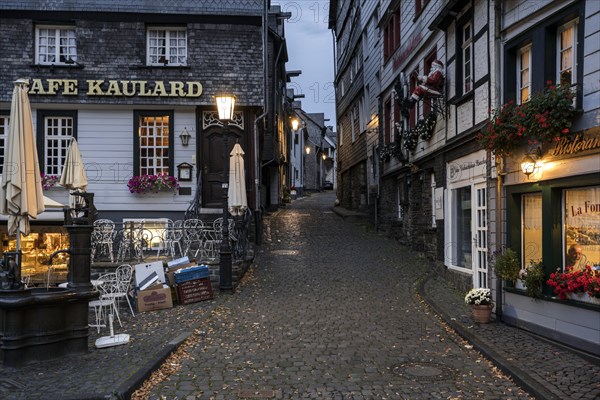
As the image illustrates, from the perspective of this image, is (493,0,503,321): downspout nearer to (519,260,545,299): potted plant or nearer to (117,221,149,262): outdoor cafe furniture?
(519,260,545,299): potted plant

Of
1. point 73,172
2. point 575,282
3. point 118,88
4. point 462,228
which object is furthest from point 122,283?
point 118,88

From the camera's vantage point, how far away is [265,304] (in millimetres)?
11344

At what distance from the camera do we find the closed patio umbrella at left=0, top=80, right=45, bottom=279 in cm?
780

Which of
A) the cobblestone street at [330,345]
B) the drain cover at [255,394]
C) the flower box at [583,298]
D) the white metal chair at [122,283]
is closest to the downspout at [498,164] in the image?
the cobblestone street at [330,345]

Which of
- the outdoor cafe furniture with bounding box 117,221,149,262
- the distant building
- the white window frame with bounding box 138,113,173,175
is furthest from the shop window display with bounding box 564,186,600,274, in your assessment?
the white window frame with bounding box 138,113,173,175

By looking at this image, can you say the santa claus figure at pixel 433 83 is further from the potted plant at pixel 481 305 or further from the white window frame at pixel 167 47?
the white window frame at pixel 167 47

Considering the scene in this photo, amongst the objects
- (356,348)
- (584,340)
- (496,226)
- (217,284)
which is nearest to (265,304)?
(217,284)

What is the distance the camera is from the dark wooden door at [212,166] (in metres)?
17.6

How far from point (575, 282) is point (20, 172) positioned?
7529 millimetres

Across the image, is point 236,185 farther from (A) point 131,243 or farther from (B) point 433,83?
(B) point 433,83

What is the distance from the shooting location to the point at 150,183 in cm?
1692

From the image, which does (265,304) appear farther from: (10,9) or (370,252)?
(10,9)

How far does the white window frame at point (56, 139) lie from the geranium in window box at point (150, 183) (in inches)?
92.3

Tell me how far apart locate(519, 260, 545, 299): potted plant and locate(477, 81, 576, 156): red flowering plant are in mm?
1806
